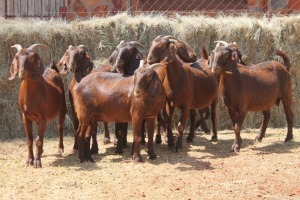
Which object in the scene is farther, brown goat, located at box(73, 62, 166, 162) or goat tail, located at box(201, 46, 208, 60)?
goat tail, located at box(201, 46, 208, 60)

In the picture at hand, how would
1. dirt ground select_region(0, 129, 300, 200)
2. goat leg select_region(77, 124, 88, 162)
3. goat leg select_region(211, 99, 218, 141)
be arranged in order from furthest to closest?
1. goat leg select_region(211, 99, 218, 141)
2. goat leg select_region(77, 124, 88, 162)
3. dirt ground select_region(0, 129, 300, 200)

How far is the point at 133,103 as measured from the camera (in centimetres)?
950

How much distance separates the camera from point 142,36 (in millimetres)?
12938

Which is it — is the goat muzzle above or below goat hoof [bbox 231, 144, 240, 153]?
above

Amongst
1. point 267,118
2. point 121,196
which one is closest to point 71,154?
point 121,196

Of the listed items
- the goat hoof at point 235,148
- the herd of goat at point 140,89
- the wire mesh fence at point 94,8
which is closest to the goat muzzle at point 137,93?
the herd of goat at point 140,89

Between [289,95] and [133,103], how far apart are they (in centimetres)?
356

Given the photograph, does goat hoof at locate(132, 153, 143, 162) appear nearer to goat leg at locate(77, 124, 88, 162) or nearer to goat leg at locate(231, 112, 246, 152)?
goat leg at locate(77, 124, 88, 162)

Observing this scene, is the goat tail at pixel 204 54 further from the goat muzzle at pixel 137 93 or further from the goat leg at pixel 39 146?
the goat leg at pixel 39 146

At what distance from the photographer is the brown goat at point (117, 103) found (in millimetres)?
9414

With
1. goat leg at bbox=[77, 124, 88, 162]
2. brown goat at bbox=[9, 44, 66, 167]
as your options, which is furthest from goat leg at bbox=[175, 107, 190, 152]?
brown goat at bbox=[9, 44, 66, 167]

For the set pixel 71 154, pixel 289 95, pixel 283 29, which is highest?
pixel 283 29

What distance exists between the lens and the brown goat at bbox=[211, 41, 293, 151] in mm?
10125

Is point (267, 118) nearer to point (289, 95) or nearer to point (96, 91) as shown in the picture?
point (289, 95)
